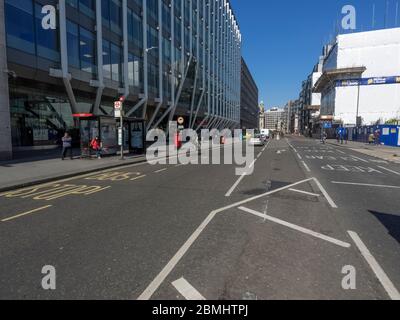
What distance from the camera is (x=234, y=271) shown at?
349 cm

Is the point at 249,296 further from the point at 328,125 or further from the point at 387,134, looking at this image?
the point at 328,125

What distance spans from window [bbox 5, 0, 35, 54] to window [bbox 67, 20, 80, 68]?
2.93 metres

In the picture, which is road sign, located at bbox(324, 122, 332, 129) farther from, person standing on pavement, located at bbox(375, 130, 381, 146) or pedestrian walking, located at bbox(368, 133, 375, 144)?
person standing on pavement, located at bbox(375, 130, 381, 146)

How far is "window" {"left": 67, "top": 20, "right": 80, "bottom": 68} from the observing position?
2031 centimetres

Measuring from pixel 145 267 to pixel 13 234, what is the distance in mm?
2901

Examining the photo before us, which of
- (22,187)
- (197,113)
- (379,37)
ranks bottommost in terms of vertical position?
(22,187)

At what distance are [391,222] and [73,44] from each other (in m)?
23.1

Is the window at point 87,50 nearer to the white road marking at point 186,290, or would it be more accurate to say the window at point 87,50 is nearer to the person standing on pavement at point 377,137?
the white road marking at point 186,290

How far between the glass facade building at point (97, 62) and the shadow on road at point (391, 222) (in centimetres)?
1797

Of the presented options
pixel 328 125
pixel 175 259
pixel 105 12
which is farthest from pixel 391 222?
pixel 328 125

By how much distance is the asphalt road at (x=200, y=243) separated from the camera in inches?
123
